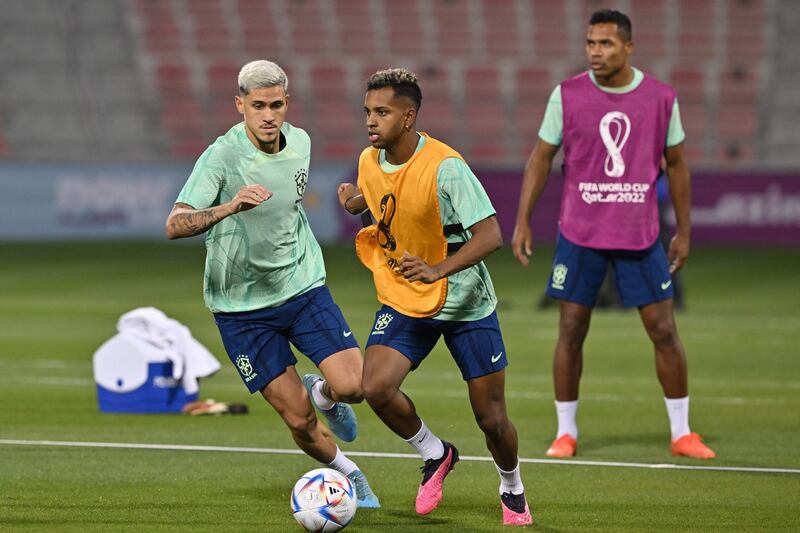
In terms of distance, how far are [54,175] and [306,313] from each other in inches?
800

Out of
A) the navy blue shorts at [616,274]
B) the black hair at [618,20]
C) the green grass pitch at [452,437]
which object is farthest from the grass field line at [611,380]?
the black hair at [618,20]

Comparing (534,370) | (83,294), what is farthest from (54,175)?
(534,370)

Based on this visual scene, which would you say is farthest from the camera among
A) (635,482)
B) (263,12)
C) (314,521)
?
(263,12)

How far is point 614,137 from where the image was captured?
9.27 m

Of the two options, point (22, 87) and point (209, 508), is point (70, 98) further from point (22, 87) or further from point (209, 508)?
point (209, 508)

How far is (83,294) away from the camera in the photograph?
67.3 feet

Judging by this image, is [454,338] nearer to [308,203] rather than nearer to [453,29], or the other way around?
[308,203]

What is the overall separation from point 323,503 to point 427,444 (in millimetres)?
861

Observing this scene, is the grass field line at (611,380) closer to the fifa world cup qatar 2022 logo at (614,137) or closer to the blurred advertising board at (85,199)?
the fifa world cup qatar 2022 logo at (614,137)

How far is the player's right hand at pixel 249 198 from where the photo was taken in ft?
22.4

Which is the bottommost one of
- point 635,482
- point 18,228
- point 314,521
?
point 18,228

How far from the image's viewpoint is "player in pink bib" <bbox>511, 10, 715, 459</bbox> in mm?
9234

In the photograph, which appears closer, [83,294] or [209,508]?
[209,508]

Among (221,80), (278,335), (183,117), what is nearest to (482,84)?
(221,80)
